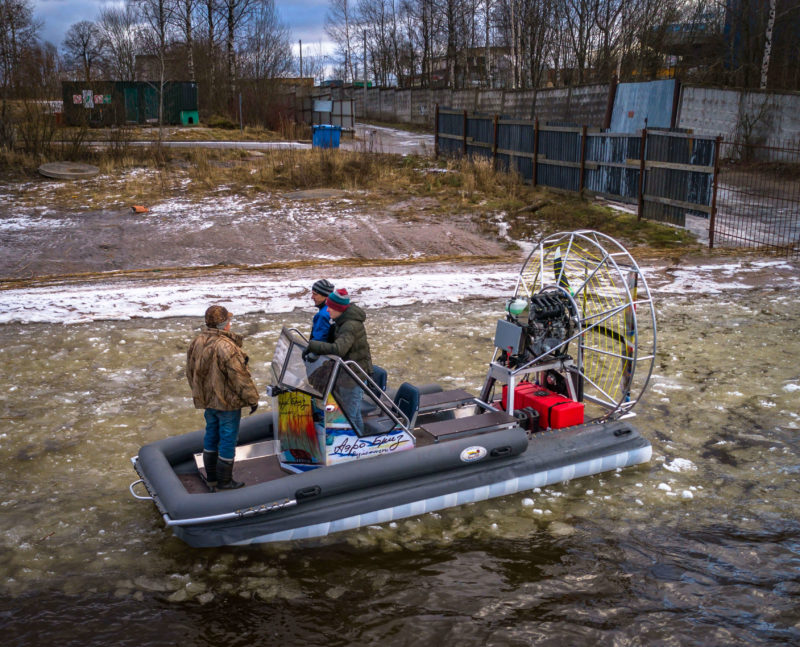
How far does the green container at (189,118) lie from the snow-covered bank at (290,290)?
26512mm

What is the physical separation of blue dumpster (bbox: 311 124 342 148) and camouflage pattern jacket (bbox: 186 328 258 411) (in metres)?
21.4

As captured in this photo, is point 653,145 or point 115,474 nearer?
point 115,474

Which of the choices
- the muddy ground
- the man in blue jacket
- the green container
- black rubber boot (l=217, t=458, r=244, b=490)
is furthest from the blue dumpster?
black rubber boot (l=217, t=458, r=244, b=490)

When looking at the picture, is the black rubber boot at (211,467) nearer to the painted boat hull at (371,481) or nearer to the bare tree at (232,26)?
the painted boat hull at (371,481)

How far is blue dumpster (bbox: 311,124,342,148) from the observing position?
2620 centimetres

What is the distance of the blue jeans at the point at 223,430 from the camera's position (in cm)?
579

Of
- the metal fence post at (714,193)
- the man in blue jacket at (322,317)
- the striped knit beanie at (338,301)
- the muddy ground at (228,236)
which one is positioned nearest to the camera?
the striped knit beanie at (338,301)

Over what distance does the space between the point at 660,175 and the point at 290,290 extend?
8.71 m

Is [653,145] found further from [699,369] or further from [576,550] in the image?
[576,550]

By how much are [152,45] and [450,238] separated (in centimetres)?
2942

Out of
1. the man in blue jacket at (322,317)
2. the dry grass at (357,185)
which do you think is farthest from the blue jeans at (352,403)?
the dry grass at (357,185)

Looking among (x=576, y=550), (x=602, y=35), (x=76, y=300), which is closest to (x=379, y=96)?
(x=602, y=35)

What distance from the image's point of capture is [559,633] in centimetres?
472

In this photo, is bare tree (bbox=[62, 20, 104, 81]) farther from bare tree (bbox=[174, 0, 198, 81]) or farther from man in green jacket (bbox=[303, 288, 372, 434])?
man in green jacket (bbox=[303, 288, 372, 434])
